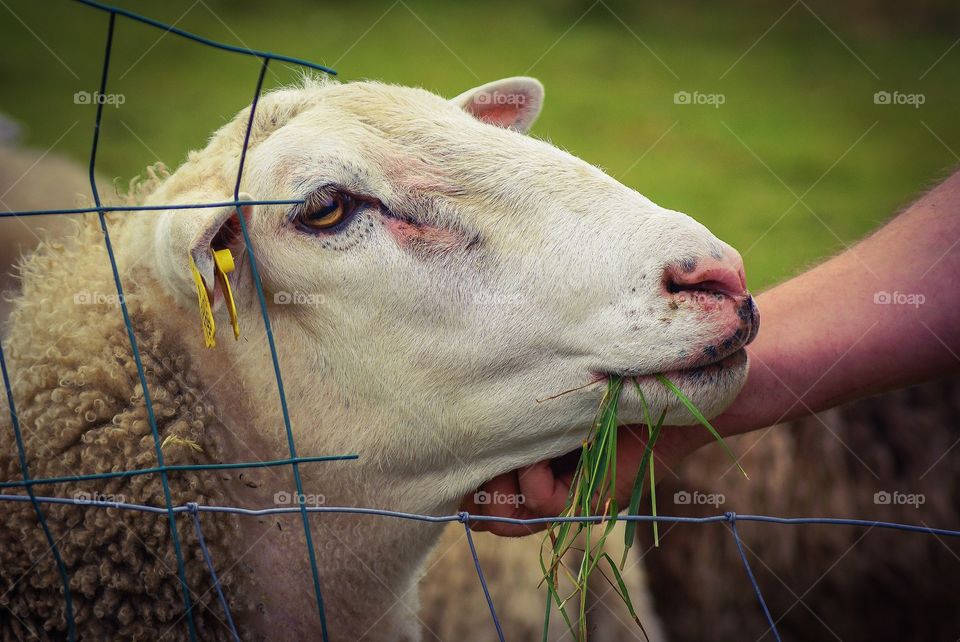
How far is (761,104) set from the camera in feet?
40.1

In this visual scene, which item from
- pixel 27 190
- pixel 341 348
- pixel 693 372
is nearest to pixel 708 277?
A: pixel 693 372

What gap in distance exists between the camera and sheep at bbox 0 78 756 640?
2471 millimetres

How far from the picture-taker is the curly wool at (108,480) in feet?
8.26

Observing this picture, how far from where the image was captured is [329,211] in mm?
2604

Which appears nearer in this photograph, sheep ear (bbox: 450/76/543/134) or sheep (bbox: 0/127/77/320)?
sheep ear (bbox: 450/76/543/134)

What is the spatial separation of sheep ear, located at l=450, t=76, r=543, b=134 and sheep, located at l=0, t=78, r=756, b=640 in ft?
1.66

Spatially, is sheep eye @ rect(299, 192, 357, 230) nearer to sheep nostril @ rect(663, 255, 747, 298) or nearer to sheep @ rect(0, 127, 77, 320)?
sheep nostril @ rect(663, 255, 747, 298)

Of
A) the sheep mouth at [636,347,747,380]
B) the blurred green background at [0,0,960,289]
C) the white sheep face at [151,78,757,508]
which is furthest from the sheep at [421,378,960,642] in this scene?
the blurred green background at [0,0,960,289]

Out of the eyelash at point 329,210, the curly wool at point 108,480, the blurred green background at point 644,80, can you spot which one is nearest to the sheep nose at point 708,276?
the eyelash at point 329,210

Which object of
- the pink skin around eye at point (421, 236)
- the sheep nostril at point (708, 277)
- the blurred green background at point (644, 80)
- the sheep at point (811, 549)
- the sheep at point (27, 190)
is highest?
the blurred green background at point (644, 80)

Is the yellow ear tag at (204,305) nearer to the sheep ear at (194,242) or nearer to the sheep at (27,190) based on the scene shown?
the sheep ear at (194,242)

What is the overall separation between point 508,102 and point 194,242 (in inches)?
59.4

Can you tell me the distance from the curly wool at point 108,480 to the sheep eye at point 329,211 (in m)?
0.57

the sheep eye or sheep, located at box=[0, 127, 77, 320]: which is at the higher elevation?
sheep, located at box=[0, 127, 77, 320]
